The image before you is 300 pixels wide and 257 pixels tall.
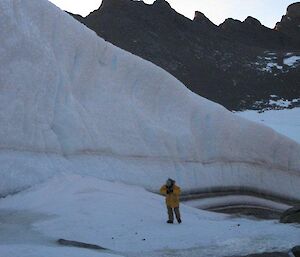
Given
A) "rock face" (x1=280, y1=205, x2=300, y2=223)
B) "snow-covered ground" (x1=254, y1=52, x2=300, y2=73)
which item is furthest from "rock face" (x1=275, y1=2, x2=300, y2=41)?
"rock face" (x1=280, y1=205, x2=300, y2=223)

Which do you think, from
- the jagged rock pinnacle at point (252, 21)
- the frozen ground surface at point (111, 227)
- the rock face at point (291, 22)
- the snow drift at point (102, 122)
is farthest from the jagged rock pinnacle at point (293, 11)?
the frozen ground surface at point (111, 227)

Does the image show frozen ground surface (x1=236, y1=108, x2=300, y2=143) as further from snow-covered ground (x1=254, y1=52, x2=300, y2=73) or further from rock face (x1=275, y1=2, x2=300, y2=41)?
rock face (x1=275, y1=2, x2=300, y2=41)

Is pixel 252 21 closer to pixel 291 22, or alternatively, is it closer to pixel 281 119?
pixel 291 22

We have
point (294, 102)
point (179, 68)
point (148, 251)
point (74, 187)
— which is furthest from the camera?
point (179, 68)

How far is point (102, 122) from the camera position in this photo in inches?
676

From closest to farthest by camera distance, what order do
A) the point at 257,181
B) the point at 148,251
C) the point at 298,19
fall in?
the point at 148,251
the point at 257,181
the point at 298,19

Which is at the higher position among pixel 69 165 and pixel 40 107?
pixel 40 107

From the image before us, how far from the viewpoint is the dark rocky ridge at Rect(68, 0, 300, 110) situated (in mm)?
53781

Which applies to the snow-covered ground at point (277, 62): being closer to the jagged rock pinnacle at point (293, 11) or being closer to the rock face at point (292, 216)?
the jagged rock pinnacle at point (293, 11)

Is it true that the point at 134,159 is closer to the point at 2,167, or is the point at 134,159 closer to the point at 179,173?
the point at 179,173

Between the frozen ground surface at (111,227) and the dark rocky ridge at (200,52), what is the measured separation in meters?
37.2

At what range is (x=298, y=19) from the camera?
263 ft

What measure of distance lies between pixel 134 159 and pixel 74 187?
4.19 m

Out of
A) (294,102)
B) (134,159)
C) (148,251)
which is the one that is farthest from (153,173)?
(294,102)
